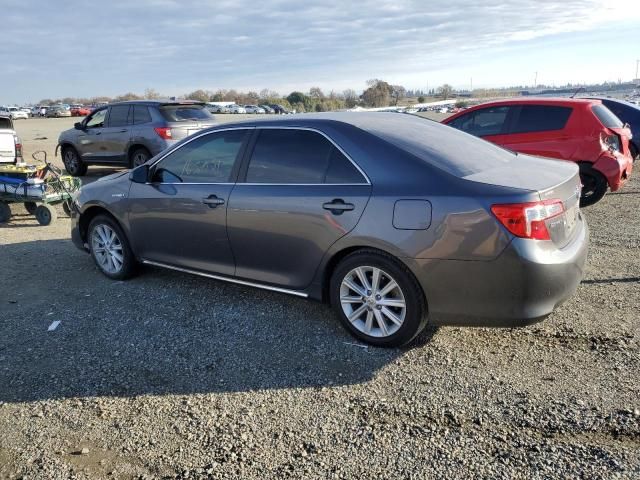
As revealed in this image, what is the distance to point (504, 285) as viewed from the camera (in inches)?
133

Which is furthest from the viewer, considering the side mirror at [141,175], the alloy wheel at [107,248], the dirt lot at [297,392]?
the alloy wheel at [107,248]

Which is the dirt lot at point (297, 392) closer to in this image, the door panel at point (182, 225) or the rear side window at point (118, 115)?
the door panel at point (182, 225)

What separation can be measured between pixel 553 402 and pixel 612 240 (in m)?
3.95

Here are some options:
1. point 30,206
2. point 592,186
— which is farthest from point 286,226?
point 30,206

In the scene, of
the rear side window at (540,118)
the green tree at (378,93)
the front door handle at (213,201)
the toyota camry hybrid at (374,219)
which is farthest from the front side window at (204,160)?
the green tree at (378,93)

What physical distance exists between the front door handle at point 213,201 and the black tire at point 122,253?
1.25 m

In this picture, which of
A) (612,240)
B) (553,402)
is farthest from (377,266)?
(612,240)

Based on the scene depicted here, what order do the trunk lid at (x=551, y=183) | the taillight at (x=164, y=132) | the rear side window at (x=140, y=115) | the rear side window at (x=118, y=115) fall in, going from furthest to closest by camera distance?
the rear side window at (x=118, y=115) < the rear side window at (x=140, y=115) < the taillight at (x=164, y=132) < the trunk lid at (x=551, y=183)

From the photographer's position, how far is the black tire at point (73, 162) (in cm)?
1280

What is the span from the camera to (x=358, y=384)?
3461mm

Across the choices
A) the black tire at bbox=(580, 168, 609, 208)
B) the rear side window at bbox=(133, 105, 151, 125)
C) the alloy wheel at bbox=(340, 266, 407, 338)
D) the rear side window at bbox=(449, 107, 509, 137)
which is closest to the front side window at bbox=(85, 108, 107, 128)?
the rear side window at bbox=(133, 105, 151, 125)

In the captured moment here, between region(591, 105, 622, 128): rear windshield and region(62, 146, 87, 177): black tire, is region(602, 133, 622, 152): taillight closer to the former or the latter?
region(591, 105, 622, 128): rear windshield

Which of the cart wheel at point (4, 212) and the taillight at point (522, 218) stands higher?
the taillight at point (522, 218)

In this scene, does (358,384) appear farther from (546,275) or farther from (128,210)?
(128,210)
